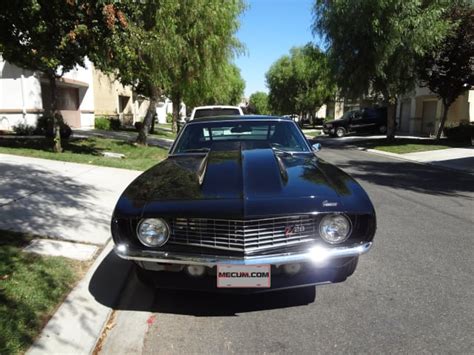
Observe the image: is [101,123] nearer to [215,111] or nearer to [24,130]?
[24,130]

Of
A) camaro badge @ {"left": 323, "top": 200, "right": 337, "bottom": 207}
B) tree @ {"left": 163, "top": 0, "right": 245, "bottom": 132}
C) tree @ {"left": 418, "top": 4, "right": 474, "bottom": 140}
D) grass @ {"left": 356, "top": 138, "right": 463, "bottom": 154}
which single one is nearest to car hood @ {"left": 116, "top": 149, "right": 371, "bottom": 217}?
camaro badge @ {"left": 323, "top": 200, "right": 337, "bottom": 207}

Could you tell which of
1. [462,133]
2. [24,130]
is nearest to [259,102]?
[462,133]

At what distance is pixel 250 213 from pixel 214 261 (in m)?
0.45

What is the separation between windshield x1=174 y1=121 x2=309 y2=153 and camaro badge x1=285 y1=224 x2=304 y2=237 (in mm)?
1904

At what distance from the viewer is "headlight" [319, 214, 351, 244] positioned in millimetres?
3410

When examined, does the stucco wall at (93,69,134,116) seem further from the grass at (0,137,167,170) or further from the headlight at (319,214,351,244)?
the headlight at (319,214,351,244)

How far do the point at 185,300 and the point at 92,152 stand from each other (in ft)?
37.0

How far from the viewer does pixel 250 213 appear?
3.23m

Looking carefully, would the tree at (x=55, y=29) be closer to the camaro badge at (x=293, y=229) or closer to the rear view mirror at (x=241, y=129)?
the rear view mirror at (x=241, y=129)

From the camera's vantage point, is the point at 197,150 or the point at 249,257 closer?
the point at 249,257

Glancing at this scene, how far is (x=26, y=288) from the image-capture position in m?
3.71

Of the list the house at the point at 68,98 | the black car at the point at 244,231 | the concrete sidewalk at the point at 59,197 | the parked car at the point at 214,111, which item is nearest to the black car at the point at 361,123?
the house at the point at 68,98

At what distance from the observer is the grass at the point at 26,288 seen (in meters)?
3.06

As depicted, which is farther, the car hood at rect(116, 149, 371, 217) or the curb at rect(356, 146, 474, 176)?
the curb at rect(356, 146, 474, 176)
